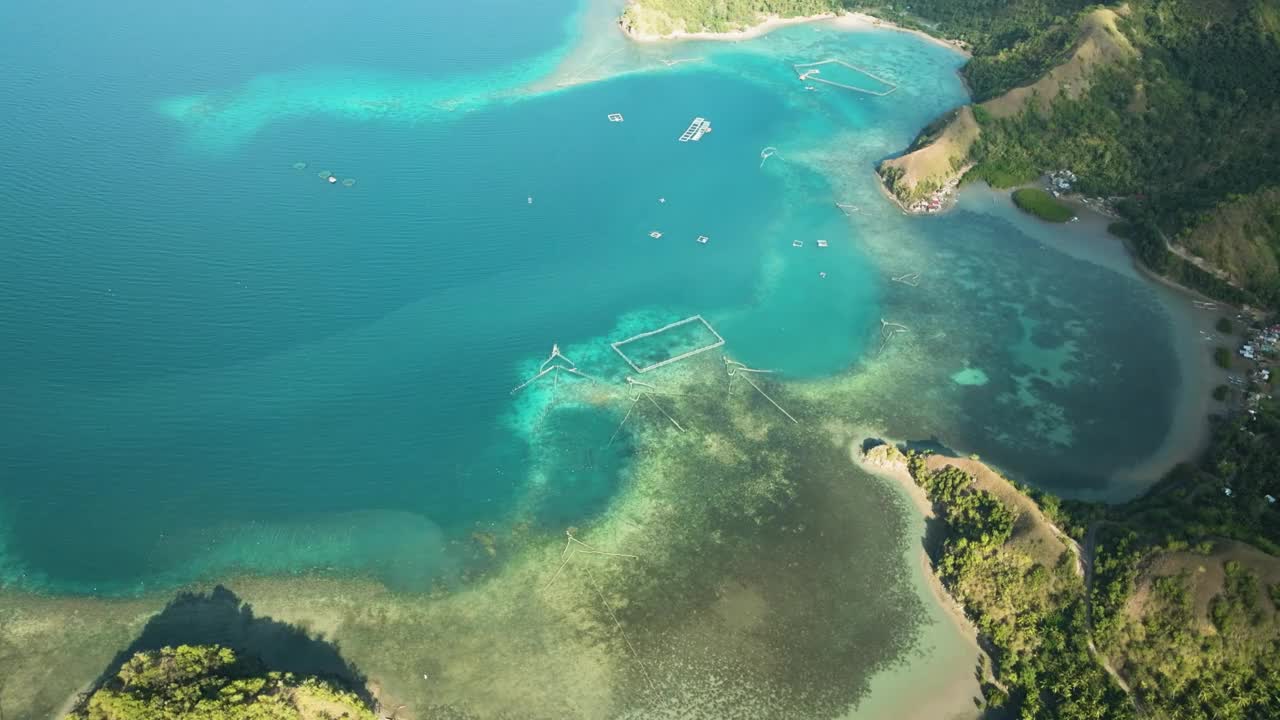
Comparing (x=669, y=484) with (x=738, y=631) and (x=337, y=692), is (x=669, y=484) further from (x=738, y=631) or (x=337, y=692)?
(x=337, y=692)

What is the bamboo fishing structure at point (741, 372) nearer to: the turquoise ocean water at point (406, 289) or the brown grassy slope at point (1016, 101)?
the turquoise ocean water at point (406, 289)

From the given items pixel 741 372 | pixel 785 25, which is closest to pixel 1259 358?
pixel 741 372

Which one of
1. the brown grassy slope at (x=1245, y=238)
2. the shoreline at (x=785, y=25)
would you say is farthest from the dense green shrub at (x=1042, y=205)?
the shoreline at (x=785, y=25)

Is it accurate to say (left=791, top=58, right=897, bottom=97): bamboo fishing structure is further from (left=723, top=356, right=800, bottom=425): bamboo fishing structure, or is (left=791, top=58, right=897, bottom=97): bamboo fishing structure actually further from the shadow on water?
the shadow on water

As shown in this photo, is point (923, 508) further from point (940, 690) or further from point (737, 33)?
point (737, 33)


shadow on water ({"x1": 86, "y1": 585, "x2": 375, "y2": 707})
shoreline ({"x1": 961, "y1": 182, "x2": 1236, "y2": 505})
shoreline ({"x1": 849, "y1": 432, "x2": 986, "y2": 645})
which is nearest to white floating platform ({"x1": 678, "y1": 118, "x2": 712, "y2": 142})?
shoreline ({"x1": 961, "y1": 182, "x2": 1236, "y2": 505})
